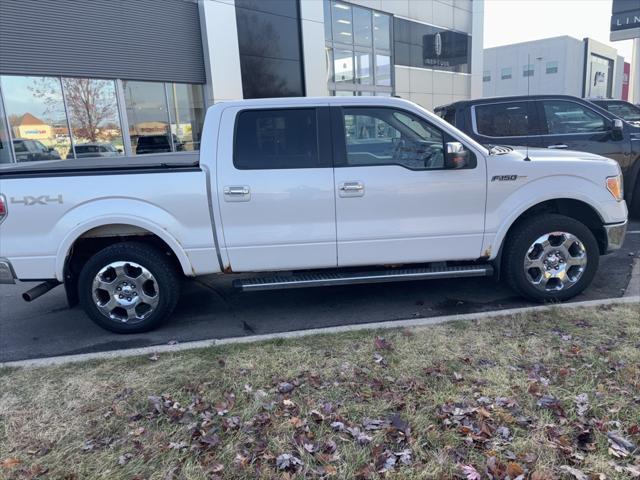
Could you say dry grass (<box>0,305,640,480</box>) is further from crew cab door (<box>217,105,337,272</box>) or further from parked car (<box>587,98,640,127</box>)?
→ parked car (<box>587,98,640,127</box>)

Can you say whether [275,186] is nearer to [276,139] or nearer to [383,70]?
[276,139]

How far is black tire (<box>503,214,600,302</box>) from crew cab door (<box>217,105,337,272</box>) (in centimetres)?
168

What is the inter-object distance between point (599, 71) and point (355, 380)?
75697 mm

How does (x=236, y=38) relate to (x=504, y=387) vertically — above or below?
above

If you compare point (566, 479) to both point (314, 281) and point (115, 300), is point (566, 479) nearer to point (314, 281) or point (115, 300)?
point (314, 281)

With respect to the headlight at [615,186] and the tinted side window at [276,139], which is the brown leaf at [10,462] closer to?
the tinted side window at [276,139]

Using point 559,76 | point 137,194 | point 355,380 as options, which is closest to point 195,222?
point 137,194

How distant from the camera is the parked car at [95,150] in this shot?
46.1 feet

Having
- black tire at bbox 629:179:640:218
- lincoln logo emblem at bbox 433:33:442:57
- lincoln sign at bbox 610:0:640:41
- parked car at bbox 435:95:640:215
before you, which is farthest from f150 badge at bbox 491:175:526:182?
lincoln logo emblem at bbox 433:33:442:57

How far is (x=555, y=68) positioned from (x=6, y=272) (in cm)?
6805

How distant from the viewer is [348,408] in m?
3.08

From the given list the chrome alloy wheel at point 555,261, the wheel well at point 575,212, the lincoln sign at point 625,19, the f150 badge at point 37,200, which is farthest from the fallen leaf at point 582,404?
the lincoln sign at point 625,19

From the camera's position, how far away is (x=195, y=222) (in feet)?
14.3

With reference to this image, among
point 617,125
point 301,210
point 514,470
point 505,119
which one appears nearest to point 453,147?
point 301,210
